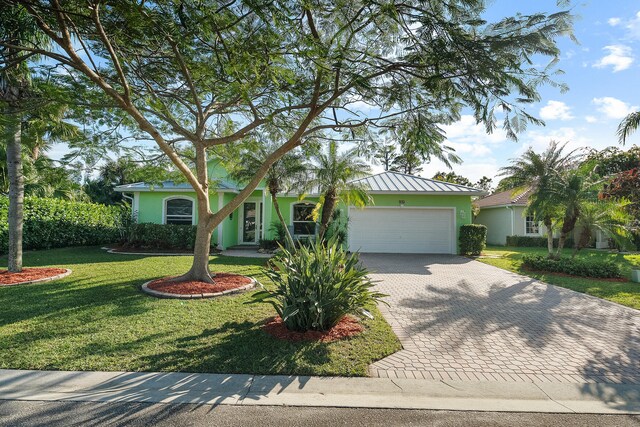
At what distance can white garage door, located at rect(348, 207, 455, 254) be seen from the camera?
16.6 metres

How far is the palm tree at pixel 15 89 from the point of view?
564 centimetres

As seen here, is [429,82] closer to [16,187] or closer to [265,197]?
[16,187]

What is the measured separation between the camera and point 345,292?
5.08m

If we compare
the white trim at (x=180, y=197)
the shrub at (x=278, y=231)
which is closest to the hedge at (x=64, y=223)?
the white trim at (x=180, y=197)

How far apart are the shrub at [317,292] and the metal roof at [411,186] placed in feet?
32.2

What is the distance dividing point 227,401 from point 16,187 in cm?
863

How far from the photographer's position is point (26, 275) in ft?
27.6

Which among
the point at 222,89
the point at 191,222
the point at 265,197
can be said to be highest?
the point at 222,89

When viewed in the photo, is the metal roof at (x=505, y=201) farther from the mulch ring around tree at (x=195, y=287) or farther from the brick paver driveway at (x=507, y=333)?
the mulch ring around tree at (x=195, y=287)

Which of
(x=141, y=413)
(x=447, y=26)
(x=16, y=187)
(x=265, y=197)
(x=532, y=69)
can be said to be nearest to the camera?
(x=141, y=413)

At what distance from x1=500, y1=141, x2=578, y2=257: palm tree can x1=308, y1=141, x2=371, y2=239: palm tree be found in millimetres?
6294

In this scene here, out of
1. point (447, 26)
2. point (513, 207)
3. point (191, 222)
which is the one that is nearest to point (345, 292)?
point (447, 26)

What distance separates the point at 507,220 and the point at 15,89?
84.7 ft

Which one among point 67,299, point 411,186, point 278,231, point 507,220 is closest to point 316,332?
point 67,299
